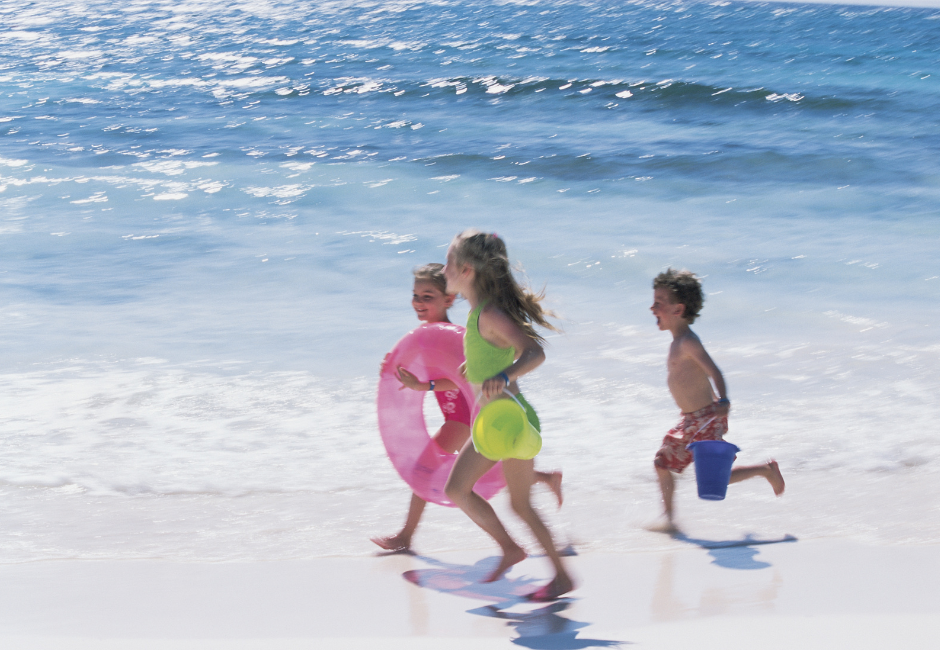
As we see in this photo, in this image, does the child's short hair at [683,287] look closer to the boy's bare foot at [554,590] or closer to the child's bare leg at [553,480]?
the child's bare leg at [553,480]

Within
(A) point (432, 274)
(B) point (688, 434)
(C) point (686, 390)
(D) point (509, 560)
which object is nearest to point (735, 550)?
(B) point (688, 434)

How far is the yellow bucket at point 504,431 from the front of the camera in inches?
113

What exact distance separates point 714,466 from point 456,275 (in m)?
1.15

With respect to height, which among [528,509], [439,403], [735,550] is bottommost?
[735,550]

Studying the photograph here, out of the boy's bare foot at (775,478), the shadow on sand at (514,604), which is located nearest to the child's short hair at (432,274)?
the shadow on sand at (514,604)

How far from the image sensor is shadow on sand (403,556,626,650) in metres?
2.62

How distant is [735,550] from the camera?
11.0ft

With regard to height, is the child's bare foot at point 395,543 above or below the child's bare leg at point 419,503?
below

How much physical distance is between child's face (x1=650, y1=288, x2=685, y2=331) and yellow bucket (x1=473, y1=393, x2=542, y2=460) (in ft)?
2.83

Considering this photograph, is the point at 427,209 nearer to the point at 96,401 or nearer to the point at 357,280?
the point at 357,280

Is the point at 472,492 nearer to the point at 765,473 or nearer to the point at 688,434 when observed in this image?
the point at 688,434

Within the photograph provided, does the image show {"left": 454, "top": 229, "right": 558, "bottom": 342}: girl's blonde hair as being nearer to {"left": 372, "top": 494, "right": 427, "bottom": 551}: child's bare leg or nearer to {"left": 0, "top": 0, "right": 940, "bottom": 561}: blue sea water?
{"left": 372, "top": 494, "right": 427, "bottom": 551}: child's bare leg

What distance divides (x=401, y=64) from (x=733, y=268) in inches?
573

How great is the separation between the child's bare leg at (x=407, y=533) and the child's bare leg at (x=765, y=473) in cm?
114
